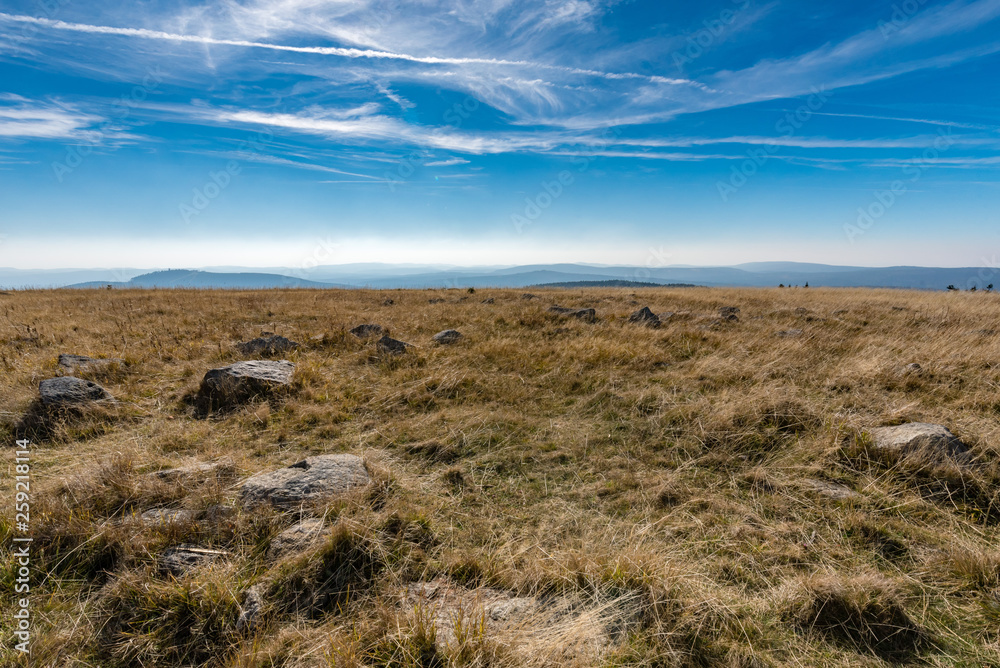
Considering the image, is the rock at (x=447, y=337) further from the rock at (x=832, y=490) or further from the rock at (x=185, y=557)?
the rock at (x=832, y=490)

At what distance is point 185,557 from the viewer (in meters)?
3.45

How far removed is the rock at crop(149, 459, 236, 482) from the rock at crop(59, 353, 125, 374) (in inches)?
229

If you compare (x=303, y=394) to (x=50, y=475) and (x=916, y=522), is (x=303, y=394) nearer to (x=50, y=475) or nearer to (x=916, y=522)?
(x=50, y=475)

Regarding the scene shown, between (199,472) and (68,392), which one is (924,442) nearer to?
(199,472)

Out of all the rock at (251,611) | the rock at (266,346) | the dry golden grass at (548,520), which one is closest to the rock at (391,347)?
the dry golden grass at (548,520)

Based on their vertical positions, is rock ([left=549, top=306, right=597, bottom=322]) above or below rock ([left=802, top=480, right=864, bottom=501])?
above

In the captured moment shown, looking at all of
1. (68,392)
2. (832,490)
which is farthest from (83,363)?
(832,490)

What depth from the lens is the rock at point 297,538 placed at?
356 centimetres

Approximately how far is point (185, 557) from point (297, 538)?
90cm

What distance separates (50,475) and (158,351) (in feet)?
21.1

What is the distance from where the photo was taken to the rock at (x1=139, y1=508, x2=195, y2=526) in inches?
149

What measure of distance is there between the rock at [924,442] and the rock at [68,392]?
1214 centimetres

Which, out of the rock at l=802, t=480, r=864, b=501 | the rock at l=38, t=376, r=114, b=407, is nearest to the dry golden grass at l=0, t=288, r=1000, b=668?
the rock at l=802, t=480, r=864, b=501

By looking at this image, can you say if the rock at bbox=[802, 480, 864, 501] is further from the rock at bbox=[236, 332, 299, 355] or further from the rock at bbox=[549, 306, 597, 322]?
the rock at bbox=[236, 332, 299, 355]
